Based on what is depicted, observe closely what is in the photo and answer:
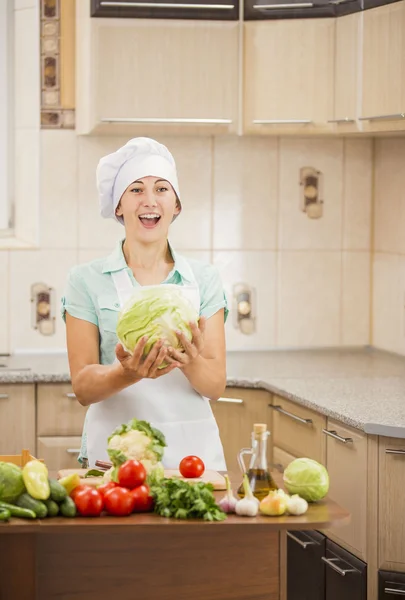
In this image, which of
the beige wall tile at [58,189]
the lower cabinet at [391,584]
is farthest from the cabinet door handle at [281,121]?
the lower cabinet at [391,584]

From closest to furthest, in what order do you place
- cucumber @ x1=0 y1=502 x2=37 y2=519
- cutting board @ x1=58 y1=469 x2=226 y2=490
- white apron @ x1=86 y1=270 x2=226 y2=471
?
cucumber @ x1=0 y1=502 x2=37 y2=519 < cutting board @ x1=58 y1=469 x2=226 y2=490 < white apron @ x1=86 y1=270 x2=226 y2=471

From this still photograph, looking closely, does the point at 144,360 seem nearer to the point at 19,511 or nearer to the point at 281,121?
the point at 19,511

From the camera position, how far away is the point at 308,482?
2131 millimetres

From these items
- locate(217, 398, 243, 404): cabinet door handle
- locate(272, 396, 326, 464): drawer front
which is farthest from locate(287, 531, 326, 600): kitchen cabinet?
locate(217, 398, 243, 404): cabinet door handle

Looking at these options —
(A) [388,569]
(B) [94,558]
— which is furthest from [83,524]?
(A) [388,569]

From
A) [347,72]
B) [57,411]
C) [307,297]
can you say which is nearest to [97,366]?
[57,411]

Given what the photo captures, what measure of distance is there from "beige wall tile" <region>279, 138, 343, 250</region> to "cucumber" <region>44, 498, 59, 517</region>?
2.63 m

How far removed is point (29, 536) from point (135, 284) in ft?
2.80

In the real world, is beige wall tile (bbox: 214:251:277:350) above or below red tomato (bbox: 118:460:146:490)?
above

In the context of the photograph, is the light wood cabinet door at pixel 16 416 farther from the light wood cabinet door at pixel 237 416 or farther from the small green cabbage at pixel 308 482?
the small green cabbage at pixel 308 482

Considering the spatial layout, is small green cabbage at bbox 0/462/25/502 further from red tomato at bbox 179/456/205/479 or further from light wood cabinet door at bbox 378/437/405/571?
light wood cabinet door at bbox 378/437/405/571

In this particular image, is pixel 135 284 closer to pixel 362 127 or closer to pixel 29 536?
pixel 29 536

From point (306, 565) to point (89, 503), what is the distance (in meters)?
1.59

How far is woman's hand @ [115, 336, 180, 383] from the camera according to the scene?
2285mm
